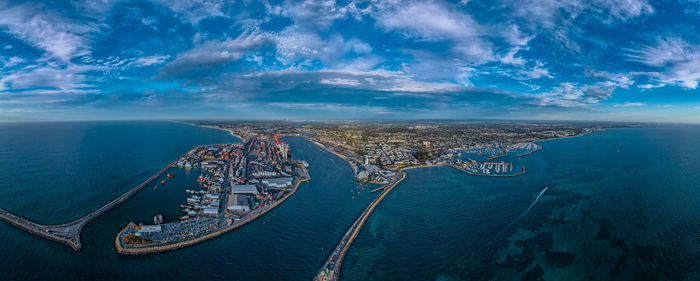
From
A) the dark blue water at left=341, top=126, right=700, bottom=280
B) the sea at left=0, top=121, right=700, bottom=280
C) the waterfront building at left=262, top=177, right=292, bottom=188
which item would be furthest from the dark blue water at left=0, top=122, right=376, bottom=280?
the dark blue water at left=341, top=126, right=700, bottom=280

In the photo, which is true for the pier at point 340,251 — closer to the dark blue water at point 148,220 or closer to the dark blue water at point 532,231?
the dark blue water at point 532,231

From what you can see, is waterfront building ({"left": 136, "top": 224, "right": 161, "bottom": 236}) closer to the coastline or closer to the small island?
the small island

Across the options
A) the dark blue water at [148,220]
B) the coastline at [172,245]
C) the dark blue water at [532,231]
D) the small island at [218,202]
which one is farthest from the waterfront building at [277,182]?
the dark blue water at [532,231]

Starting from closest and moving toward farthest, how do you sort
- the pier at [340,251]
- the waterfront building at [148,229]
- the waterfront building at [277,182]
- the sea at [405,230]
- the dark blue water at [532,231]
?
the pier at [340,251] < the sea at [405,230] < the dark blue water at [532,231] < the waterfront building at [148,229] < the waterfront building at [277,182]

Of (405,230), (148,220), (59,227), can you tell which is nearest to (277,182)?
(148,220)

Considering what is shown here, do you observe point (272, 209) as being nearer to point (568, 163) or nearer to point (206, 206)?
point (206, 206)

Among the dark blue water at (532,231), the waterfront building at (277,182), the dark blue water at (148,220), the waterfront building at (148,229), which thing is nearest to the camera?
the dark blue water at (148,220)
